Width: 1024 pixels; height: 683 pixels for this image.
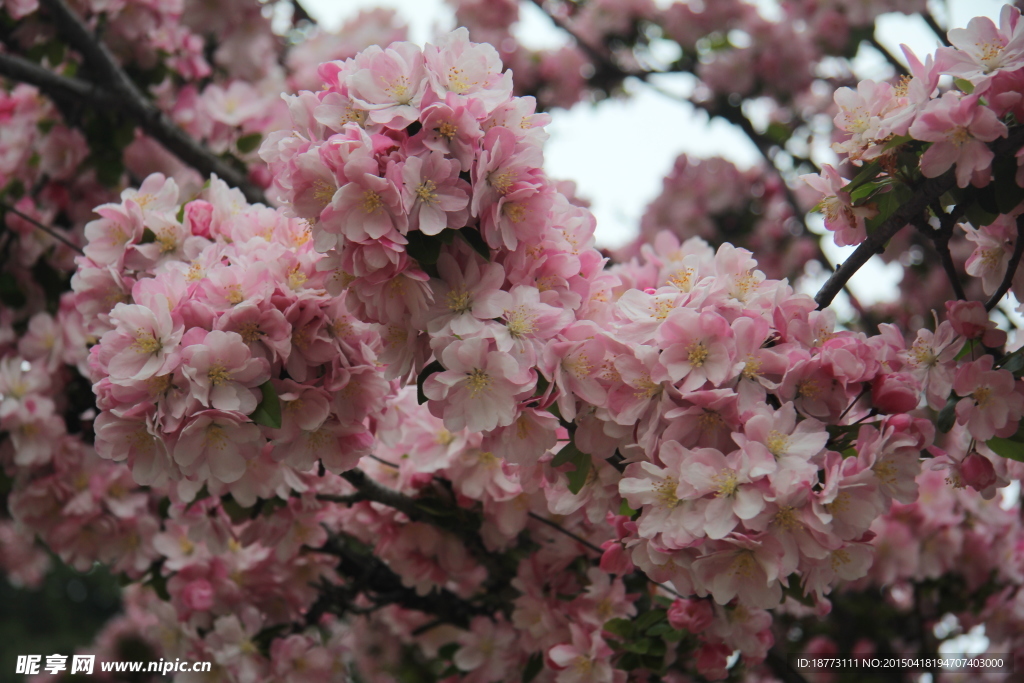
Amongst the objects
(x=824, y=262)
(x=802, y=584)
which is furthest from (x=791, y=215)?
(x=802, y=584)

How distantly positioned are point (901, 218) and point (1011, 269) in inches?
8.0

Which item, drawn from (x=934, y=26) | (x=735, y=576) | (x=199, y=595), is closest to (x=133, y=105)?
(x=199, y=595)

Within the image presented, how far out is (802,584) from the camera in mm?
1359

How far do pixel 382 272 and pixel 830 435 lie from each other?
773mm

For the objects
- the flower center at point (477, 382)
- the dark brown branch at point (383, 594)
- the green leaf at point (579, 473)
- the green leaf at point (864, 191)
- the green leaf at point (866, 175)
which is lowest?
the dark brown branch at point (383, 594)

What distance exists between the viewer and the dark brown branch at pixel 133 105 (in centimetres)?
245

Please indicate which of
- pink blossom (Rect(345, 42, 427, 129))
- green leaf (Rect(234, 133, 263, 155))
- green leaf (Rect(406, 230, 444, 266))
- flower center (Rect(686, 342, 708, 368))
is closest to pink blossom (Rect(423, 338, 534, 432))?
green leaf (Rect(406, 230, 444, 266))

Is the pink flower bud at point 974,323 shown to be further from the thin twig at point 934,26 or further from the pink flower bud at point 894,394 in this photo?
the thin twig at point 934,26

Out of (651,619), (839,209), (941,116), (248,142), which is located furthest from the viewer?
(248,142)

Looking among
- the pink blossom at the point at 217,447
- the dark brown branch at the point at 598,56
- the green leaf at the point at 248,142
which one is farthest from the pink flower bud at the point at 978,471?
the dark brown branch at the point at 598,56

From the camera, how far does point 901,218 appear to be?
54.4 inches

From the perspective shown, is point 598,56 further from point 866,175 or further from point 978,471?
point 978,471

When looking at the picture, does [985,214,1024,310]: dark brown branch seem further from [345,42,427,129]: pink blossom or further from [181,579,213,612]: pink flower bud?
[181,579,213,612]: pink flower bud

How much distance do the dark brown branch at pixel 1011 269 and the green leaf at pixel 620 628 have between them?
A: 94cm
